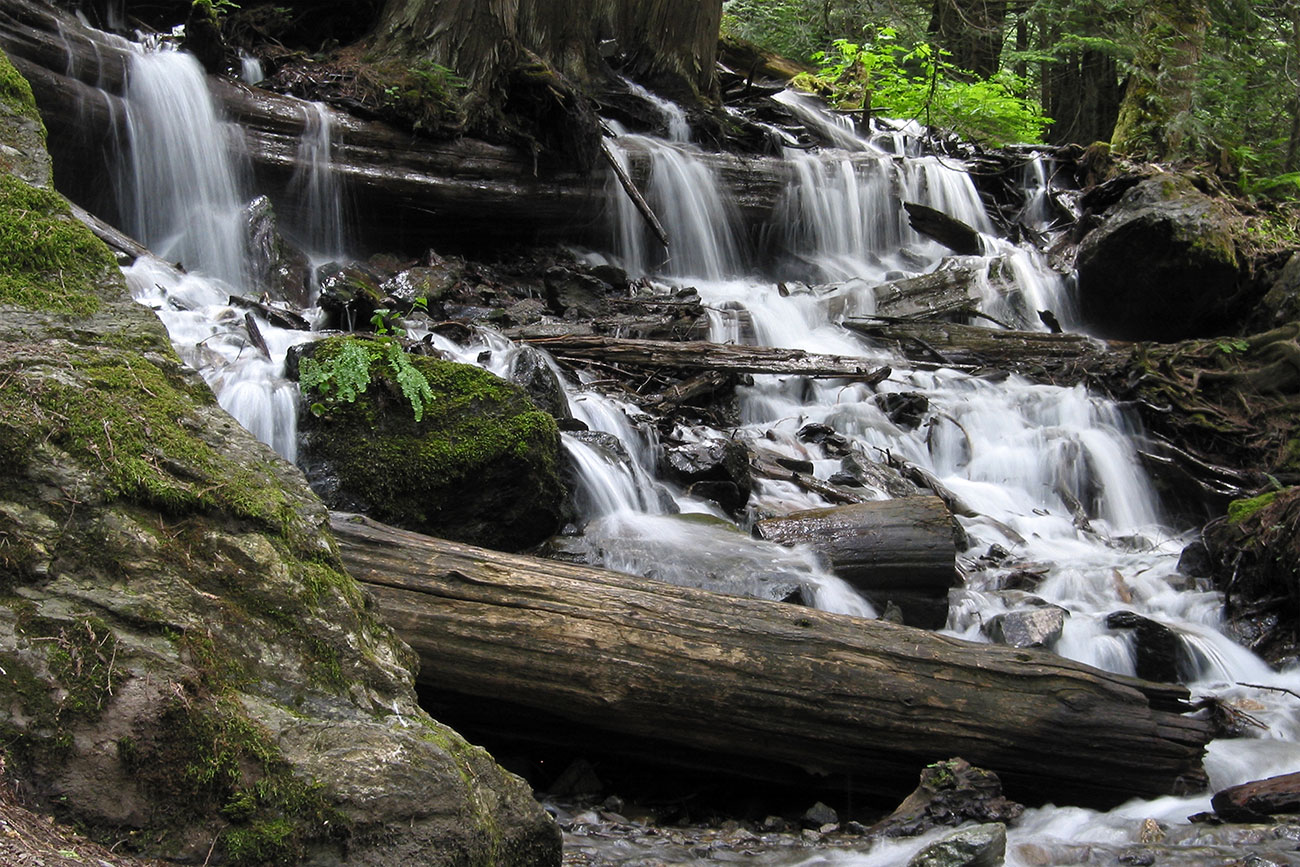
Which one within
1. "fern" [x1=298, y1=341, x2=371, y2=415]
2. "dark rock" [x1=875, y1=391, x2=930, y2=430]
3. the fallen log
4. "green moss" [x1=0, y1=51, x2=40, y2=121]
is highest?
"green moss" [x1=0, y1=51, x2=40, y2=121]

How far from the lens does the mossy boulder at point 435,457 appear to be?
5004 millimetres

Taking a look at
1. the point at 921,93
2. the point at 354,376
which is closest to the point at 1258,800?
the point at 354,376

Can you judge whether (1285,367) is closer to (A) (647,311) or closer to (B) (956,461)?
(B) (956,461)

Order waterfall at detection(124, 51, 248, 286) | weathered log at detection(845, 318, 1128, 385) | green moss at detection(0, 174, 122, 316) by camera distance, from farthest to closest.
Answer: weathered log at detection(845, 318, 1128, 385) → waterfall at detection(124, 51, 248, 286) → green moss at detection(0, 174, 122, 316)

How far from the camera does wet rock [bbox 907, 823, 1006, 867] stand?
3.13 metres

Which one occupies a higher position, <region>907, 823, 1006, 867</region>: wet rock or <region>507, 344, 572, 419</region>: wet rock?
<region>507, 344, 572, 419</region>: wet rock

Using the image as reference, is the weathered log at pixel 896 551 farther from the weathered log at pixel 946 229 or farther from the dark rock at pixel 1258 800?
the weathered log at pixel 946 229

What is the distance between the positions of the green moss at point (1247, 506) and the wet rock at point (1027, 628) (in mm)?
2099

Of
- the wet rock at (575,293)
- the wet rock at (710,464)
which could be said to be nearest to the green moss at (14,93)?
the wet rock at (710,464)

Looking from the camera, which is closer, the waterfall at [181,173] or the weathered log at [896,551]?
the weathered log at [896,551]

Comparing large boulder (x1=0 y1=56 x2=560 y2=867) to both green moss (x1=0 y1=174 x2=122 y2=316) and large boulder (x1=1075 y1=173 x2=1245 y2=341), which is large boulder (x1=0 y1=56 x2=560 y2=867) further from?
large boulder (x1=1075 y1=173 x2=1245 y2=341)

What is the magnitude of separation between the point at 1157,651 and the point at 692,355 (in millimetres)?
4172

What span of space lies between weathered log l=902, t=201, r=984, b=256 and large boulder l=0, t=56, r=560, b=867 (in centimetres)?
1109

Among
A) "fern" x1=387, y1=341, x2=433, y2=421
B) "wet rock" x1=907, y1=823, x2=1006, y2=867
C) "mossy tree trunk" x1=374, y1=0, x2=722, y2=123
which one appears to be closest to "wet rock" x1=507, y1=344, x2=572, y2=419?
"fern" x1=387, y1=341, x2=433, y2=421
